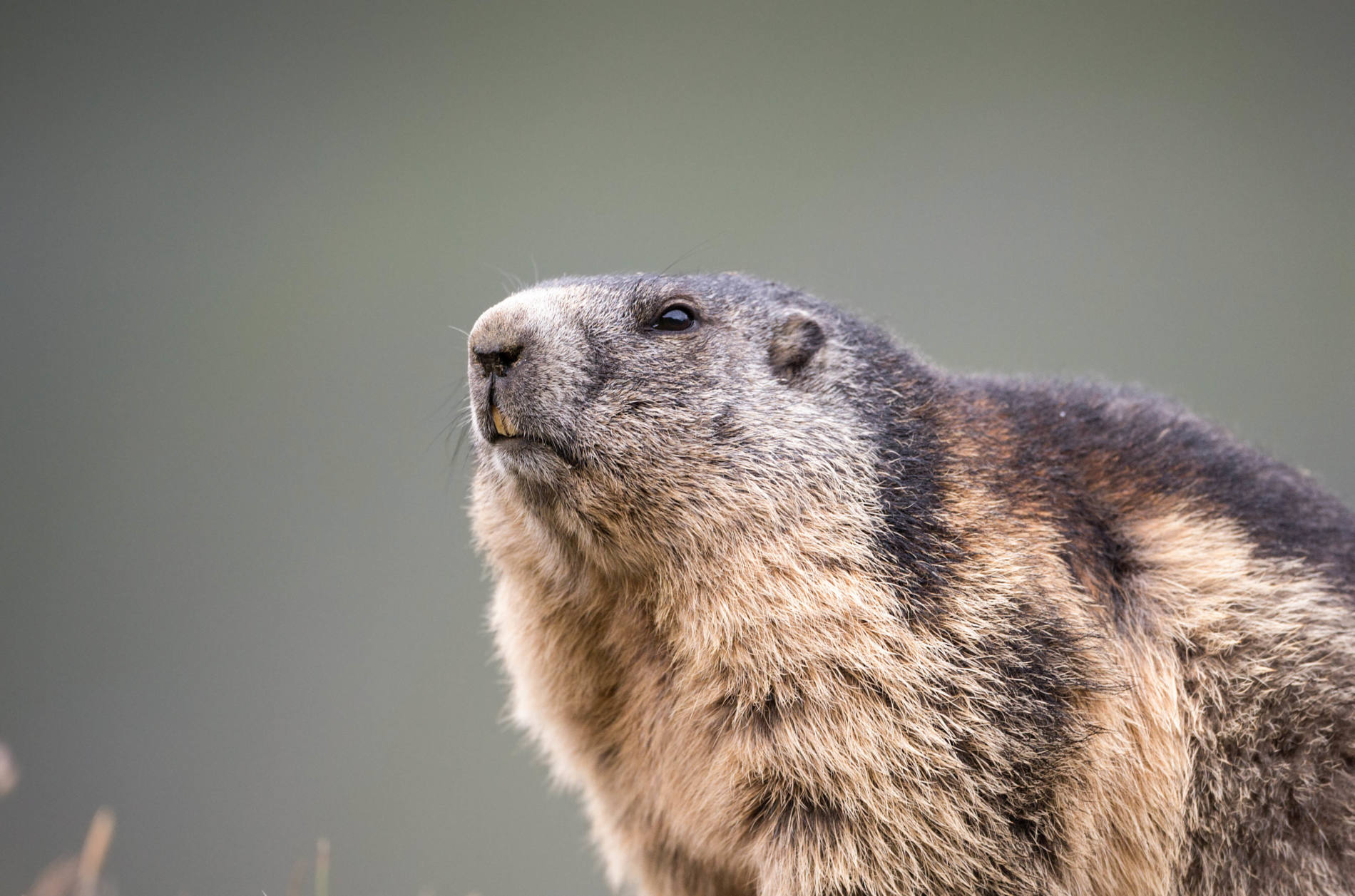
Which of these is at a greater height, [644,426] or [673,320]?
[673,320]

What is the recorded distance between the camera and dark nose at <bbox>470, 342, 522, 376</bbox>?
12.2 ft

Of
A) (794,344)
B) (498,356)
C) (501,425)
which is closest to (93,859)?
(501,425)

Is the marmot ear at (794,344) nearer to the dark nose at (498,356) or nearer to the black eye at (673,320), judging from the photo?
the black eye at (673,320)

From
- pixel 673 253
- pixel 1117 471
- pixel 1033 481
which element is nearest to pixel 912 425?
pixel 1033 481

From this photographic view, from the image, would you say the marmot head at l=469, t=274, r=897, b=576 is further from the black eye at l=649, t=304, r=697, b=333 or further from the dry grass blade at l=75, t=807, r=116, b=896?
the dry grass blade at l=75, t=807, r=116, b=896

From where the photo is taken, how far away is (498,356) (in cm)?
374

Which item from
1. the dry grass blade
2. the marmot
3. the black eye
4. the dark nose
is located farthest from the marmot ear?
the dry grass blade

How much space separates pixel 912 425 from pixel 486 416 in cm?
139

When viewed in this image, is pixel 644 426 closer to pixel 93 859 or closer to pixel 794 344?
pixel 794 344

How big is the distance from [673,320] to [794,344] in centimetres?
42

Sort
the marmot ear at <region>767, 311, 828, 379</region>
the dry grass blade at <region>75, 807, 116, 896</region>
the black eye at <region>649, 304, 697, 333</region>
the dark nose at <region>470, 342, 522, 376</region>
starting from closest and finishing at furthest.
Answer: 1. the dry grass blade at <region>75, 807, 116, 896</region>
2. the dark nose at <region>470, 342, 522, 376</region>
3. the black eye at <region>649, 304, 697, 333</region>
4. the marmot ear at <region>767, 311, 828, 379</region>

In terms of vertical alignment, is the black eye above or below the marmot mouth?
above

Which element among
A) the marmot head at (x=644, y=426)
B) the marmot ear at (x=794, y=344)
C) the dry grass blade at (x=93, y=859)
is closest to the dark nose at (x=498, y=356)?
the marmot head at (x=644, y=426)

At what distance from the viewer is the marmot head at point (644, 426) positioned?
3.73m
